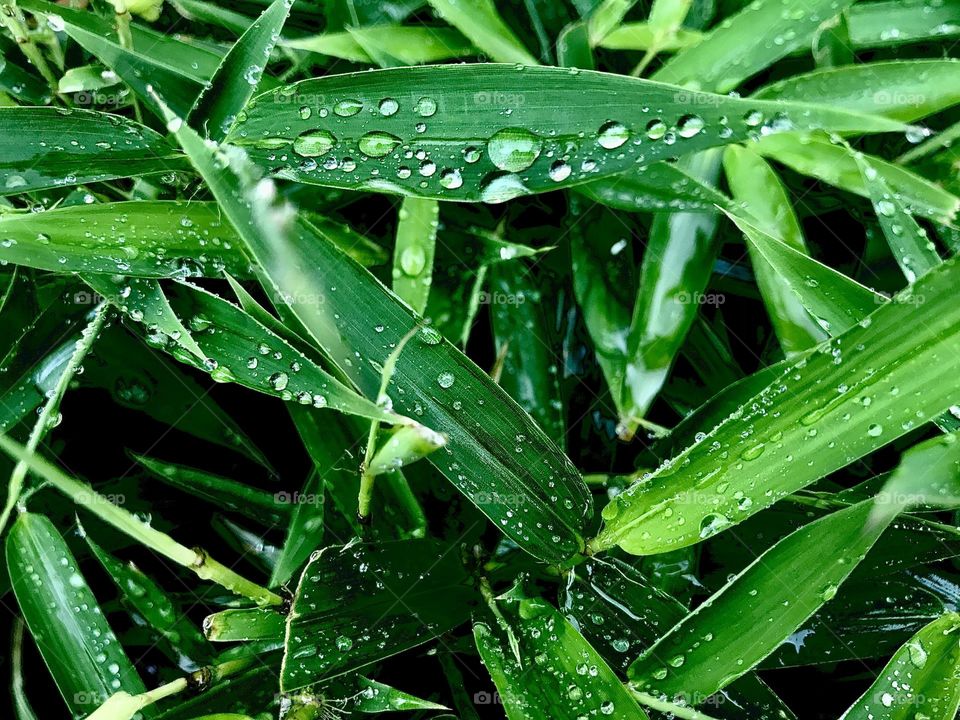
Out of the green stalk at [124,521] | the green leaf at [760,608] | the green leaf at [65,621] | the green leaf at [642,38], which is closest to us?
the green stalk at [124,521]

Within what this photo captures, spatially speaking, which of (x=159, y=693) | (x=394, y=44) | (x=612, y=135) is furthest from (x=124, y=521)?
(x=394, y=44)

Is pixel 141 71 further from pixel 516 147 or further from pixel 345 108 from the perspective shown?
pixel 516 147

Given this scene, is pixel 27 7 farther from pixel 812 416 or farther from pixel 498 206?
pixel 812 416

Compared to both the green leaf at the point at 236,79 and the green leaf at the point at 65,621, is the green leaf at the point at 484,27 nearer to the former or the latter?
the green leaf at the point at 236,79

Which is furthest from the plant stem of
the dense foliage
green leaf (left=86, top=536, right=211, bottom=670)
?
green leaf (left=86, top=536, right=211, bottom=670)

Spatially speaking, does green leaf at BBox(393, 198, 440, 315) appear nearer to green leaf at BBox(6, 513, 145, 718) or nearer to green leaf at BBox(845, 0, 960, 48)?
green leaf at BBox(6, 513, 145, 718)

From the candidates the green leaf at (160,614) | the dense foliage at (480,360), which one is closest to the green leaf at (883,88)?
the dense foliage at (480,360)

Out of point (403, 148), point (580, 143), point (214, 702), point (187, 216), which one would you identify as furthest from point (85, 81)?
point (214, 702)
